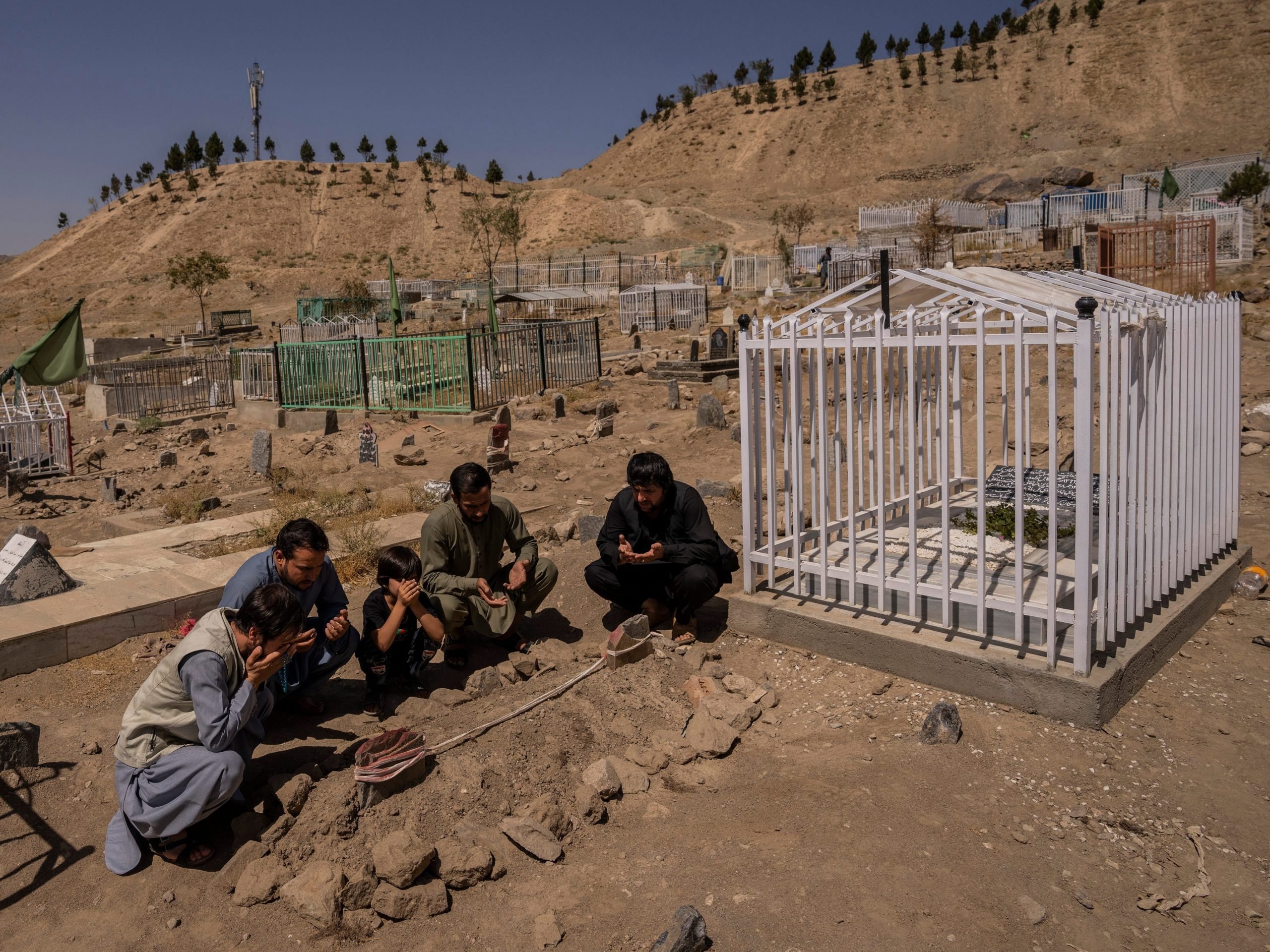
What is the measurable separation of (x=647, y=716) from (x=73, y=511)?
10613mm

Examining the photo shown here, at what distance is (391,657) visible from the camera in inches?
194

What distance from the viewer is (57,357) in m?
11.7

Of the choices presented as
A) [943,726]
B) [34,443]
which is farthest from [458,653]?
[34,443]

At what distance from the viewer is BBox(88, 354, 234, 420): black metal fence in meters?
20.8

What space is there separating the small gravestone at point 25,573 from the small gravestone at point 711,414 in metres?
7.83

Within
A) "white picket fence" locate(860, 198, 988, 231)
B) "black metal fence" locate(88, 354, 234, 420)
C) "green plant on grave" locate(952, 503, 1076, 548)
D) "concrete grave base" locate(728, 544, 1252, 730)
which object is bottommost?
"concrete grave base" locate(728, 544, 1252, 730)

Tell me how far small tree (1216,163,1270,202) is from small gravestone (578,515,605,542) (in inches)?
1141

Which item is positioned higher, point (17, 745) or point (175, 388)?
point (175, 388)

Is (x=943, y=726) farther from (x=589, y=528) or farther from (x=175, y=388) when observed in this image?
(x=175, y=388)

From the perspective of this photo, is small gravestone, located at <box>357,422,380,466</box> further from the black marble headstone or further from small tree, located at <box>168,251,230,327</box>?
small tree, located at <box>168,251,230,327</box>

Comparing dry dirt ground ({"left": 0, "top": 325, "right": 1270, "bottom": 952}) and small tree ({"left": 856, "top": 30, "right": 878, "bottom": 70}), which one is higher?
small tree ({"left": 856, "top": 30, "right": 878, "bottom": 70})

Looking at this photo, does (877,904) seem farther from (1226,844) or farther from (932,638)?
(932,638)

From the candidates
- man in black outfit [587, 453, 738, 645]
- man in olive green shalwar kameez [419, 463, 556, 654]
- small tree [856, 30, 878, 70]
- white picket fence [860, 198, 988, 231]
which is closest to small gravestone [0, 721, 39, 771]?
man in olive green shalwar kameez [419, 463, 556, 654]

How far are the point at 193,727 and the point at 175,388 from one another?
20.1 meters
